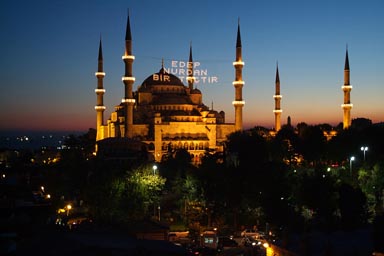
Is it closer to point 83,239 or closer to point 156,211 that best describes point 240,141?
point 156,211

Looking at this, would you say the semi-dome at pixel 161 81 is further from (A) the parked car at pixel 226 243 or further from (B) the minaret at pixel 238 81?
(A) the parked car at pixel 226 243

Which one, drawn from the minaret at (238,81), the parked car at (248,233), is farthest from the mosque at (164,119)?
the parked car at (248,233)

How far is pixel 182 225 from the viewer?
113 ft

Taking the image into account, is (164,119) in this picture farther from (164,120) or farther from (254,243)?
(254,243)

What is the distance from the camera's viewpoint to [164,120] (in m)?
69.1

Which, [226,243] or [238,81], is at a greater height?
[238,81]

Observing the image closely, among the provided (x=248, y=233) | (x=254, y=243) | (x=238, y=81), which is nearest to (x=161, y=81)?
(x=238, y=81)

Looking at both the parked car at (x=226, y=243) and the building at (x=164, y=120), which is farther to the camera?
the building at (x=164, y=120)

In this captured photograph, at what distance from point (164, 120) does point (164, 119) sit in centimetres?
17

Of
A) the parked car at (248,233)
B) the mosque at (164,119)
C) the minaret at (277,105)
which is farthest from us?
the minaret at (277,105)

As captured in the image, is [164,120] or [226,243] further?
[164,120]

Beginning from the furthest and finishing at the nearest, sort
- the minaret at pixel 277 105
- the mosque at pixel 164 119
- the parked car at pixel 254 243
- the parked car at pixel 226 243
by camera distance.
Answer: the minaret at pixel 277 105
the mosque at pixel 164 119
the parked car at pixel 226 243
the parked car at pixel 254 243

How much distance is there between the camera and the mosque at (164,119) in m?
63.4

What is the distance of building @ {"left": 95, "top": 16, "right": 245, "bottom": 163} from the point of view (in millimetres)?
65188
